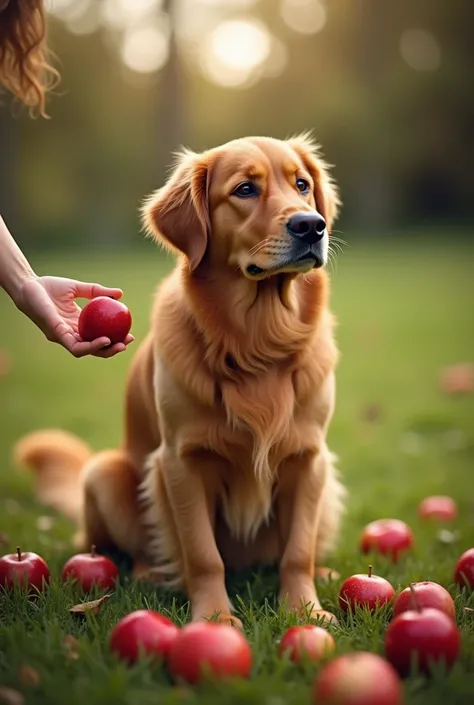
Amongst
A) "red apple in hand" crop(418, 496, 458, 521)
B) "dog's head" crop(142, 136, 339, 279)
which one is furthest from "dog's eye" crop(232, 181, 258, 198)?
"red apple in hand" crop(418, 496, 458, 521)

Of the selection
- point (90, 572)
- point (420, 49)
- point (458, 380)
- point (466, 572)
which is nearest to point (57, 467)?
point (90, 572)

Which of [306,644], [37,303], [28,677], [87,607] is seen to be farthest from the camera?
[37,303]

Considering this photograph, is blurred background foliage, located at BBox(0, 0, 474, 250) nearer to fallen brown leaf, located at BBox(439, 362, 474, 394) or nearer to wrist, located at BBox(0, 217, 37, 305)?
fallen brown leaf, located at BBox(439, 362, 474, 394)

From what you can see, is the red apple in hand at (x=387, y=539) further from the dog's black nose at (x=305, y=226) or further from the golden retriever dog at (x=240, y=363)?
the dog's black nose at (x=305, y=226)

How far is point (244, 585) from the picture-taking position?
338 centimetres

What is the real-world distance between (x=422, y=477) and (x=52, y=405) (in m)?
3.66

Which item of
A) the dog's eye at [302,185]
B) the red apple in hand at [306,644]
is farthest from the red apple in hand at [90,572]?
the dog's eye at [302,185]

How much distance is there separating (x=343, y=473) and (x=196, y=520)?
86.8 inches

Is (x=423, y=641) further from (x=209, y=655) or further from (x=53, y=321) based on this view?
(x=53, y=321)

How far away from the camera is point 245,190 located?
3.16 m

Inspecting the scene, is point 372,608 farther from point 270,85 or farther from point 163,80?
point 270,85

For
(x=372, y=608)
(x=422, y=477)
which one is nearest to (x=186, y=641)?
(x=372, y=608)

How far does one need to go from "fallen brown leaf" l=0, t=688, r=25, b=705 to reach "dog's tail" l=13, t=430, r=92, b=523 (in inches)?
94.6

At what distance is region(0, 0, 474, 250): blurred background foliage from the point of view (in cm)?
2219
